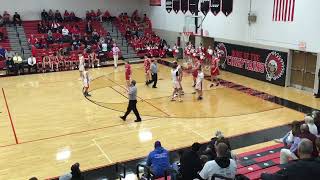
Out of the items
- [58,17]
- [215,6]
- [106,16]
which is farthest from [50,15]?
[215,6]

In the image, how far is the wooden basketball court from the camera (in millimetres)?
10211

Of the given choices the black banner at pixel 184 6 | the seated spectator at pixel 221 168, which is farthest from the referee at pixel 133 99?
the black banner at pixel 184 6

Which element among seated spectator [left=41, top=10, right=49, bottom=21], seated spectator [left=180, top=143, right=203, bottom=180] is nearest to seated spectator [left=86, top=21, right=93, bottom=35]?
seated spectator [left=41, top=10, right=49, bottom=21]

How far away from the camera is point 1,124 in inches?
523

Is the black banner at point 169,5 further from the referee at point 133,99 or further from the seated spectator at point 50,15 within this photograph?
the referee at point 133,99

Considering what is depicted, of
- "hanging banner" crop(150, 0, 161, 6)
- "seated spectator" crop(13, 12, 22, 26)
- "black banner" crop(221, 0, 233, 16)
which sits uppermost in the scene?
"hanging banner" crop(150, 0, 161, 6)

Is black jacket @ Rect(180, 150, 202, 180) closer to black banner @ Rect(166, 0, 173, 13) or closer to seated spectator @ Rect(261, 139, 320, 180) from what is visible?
seated spectator @ Rect(261, 139, 320, 180)

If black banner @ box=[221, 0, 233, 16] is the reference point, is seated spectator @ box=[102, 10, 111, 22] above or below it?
below

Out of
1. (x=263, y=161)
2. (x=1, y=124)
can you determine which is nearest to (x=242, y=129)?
(x=263, y=161)

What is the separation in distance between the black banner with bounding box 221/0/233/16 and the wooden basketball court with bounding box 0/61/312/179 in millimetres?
4958

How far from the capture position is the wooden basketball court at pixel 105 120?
10.2 m

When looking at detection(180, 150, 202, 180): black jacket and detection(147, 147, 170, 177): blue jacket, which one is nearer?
detection(180, 150, 202, 180): black jacket

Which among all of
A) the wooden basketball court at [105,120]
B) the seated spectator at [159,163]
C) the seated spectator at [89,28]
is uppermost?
the seated spectator at [89,28]

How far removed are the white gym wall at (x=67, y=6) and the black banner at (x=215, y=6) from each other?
1139cm
